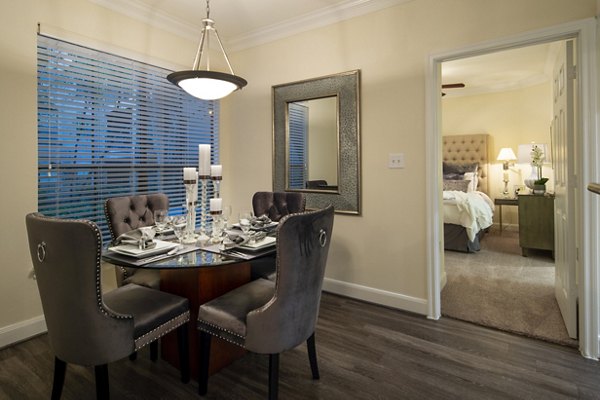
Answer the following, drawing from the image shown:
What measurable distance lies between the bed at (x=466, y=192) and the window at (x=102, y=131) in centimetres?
351

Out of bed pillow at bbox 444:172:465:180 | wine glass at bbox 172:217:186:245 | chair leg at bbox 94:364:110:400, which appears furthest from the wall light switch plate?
bed pillow at bbox 444:172:465:180

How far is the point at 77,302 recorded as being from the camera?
1354 mm

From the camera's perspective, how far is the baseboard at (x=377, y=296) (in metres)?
2.75

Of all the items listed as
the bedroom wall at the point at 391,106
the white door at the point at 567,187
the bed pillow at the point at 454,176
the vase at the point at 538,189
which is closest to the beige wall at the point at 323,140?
the bedroom wall at the point at 391,106

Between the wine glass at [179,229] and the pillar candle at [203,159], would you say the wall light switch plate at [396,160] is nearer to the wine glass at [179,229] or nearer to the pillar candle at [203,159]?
the pillar candle at [203,159]

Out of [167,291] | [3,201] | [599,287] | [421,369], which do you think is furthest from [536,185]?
[3,201]

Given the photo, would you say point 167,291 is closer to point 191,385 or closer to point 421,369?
point 191,385

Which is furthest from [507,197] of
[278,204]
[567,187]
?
[278,204]

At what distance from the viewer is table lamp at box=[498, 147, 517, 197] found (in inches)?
231

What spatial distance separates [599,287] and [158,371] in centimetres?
274

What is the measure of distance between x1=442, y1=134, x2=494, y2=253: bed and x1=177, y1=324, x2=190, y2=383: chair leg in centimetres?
381

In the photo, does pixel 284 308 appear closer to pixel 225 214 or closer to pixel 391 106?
pixel 225 214

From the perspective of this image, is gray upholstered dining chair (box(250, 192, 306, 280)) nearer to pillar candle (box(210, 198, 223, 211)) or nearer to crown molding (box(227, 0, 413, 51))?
pillar candle (box(210, 198, 223, 211))

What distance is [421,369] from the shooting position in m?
1.98
